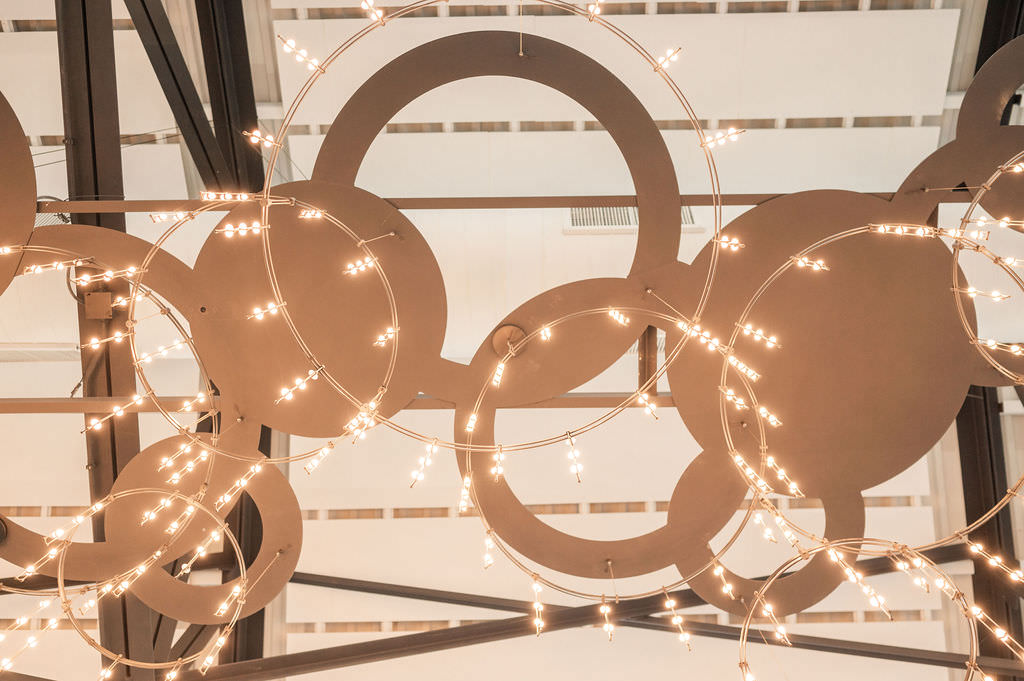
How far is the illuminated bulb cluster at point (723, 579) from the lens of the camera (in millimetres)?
3207

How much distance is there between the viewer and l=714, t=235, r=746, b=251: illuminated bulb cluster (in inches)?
113

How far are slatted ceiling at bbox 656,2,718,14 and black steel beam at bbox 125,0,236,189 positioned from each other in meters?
2.83

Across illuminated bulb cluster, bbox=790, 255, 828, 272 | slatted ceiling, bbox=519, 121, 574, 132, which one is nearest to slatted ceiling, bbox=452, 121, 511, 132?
slatted ceiling, bbox=519, 121, 574, 132

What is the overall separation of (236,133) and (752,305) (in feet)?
10.9

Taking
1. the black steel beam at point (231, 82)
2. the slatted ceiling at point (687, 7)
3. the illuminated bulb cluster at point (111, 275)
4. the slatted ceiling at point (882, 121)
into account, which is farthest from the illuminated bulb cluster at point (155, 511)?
the slatted ceiling at point (882, 121)

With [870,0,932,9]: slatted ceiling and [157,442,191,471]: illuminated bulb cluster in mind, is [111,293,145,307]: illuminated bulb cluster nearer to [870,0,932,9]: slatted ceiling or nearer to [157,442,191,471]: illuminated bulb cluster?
[157,442,191,471]: illuminated bulb cluster

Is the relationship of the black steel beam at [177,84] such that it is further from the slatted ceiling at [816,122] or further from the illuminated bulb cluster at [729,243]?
the slatted ceiling at [816,122]

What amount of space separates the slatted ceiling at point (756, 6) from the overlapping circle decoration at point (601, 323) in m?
1.78

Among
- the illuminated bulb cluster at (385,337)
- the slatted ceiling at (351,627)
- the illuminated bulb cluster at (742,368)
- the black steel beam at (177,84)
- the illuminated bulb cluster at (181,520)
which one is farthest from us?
the slatted ceiling at (351,627)

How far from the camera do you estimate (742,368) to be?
299 centimetres

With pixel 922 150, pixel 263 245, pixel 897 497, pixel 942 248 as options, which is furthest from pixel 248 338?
pixel 897 497

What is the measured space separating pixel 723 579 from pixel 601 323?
1.26 meters

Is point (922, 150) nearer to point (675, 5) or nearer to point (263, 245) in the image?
point (675, 5)

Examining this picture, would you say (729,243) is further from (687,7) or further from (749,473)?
(687,7)
